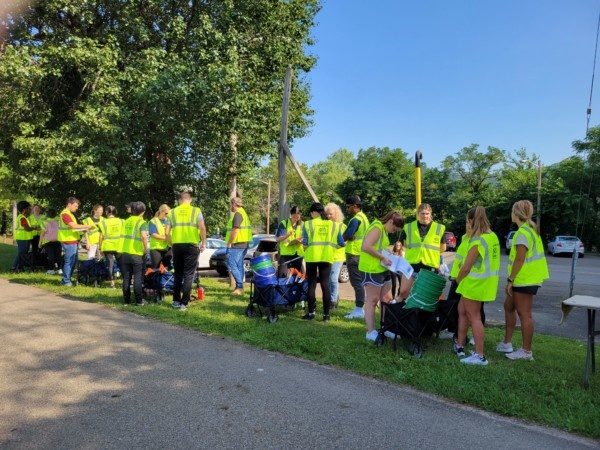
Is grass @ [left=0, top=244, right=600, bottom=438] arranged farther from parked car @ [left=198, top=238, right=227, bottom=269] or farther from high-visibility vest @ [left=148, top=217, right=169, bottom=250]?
parked car @ [left=198, top=238, right=227, bottom=269]

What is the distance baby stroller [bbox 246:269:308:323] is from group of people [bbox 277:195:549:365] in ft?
1.04

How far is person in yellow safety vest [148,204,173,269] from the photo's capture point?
928 centimetres

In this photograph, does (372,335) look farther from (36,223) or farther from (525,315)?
(36,223)

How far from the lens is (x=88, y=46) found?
1179 centimetres

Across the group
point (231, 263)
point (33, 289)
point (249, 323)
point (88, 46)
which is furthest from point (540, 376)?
point (88, 46)

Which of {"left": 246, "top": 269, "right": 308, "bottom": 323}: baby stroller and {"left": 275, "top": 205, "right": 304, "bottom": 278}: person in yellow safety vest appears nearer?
{"left": 246, "top": 269, "right": 308, "bottom": 323}: baby stroller

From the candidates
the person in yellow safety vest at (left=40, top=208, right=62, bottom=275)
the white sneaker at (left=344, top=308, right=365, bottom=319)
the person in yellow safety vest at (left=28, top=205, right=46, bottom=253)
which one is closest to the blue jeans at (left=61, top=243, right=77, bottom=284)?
the person in yellow safety vest at (left=40, top=208, right=62, bottom=275)

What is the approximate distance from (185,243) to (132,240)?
1.16 m

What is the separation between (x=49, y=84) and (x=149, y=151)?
3.17 meters

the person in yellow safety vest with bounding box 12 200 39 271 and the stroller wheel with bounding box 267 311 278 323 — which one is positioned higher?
the person in yellow safety vest with bounding box 12 200 39 271

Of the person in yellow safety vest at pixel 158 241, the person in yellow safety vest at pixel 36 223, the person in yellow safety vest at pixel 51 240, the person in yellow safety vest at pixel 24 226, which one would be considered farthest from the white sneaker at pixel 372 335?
the person in yellow safety vest at pixel 24 226

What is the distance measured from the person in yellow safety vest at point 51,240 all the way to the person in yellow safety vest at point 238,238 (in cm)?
519

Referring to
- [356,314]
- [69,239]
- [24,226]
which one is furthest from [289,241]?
[24,226]

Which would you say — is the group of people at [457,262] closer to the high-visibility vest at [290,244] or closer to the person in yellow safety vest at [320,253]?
the person in yellow safety vest at [320,253]
